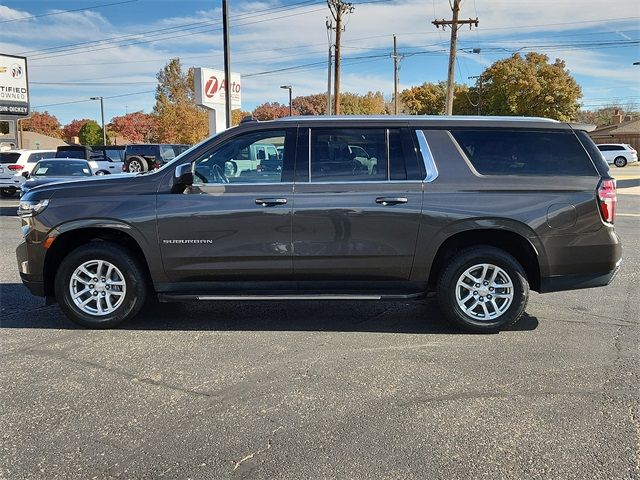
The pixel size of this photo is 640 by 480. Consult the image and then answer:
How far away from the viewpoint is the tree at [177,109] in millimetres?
50375

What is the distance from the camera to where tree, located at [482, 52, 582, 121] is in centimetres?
5322

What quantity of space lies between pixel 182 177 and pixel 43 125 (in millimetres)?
104453

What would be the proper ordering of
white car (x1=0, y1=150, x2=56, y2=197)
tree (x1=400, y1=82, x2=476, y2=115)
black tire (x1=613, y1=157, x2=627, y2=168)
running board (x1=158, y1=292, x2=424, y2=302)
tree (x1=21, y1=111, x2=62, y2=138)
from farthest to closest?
1. tree (x1=21, y1=111, x2=62, y2=138)
2. tree (x1=400, y1=82, x2=476, y2=115)
3. black tire (x1=613, y1=157, x2=627, y2=168)
4. white car (x1=0, y1=150, x2=56, y2=197)
5. running board (x1=158, y1=292, x2=424, y2=302)

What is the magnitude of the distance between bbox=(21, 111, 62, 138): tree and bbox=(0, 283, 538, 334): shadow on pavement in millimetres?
101408

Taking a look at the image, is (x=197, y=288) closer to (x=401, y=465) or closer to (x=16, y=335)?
(x=16, y=335)

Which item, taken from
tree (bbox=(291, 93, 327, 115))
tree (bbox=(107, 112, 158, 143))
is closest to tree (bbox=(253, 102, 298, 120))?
tree (bbox=(291, 93, 327, 115))

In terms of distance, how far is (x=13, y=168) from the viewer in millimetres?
19984

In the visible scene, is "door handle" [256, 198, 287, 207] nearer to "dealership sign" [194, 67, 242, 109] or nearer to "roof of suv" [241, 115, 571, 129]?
"roof of suv" [241, 115, 571, 129]

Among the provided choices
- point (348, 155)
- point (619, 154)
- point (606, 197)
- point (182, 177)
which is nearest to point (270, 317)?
point (182, 177)

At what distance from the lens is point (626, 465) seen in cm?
298

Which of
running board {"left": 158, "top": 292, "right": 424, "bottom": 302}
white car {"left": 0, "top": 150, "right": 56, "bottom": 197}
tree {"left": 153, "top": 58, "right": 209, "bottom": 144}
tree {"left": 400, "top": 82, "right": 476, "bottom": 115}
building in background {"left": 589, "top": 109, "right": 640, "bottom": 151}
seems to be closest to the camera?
running board {"left": 158, "top": 292, "right": 424, "bottom": 302}

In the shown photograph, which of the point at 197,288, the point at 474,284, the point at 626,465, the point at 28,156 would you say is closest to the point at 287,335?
the point at 197,288

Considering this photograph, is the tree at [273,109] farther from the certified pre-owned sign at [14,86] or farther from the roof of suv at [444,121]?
the roof of suv at [444,121]

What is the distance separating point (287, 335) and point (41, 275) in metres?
2.35
